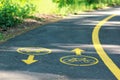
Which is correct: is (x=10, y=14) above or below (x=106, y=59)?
above

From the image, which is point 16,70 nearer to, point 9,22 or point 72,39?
point 72,39

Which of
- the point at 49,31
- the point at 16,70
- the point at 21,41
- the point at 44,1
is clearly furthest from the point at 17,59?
the point at 44,1

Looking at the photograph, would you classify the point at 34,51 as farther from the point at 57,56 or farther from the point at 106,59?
the point at 106,59

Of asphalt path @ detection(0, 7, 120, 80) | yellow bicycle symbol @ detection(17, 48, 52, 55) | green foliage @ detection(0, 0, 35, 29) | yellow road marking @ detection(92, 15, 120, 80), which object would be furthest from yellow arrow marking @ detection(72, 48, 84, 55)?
green foliage @ detection(0, 0, 35, 29)

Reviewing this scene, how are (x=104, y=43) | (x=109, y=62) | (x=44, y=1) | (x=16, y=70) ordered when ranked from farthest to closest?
1. (x=44, y=1)
2. (x=104, y=43)
3. (x=109, y=62)
4. (x=16, y=70)

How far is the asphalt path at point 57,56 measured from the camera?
774 centimetres

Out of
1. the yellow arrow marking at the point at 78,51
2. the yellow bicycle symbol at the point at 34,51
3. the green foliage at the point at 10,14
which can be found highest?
the green foliage at the point at 10,14

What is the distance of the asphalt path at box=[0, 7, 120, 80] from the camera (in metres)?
7.74

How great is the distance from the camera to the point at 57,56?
9.82m

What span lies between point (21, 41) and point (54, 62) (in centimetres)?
366

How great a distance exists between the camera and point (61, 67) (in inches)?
334

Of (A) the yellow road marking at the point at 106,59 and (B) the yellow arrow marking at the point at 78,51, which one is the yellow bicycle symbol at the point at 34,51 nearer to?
(B) the yellow arrow marking at the point at 78,51

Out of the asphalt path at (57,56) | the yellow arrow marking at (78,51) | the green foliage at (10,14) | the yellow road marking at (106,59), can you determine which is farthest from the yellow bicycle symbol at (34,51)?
the green foliage at (10,14)

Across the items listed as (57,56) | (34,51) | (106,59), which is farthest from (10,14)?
(106,59)
